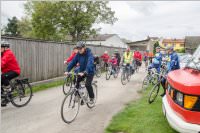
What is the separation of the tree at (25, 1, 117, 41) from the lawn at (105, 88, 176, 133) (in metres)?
41.3

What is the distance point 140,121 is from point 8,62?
395cm

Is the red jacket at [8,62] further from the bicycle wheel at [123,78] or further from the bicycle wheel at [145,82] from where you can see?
the bicycle wheel at [123,78]

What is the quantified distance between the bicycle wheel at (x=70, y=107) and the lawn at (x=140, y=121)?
39.0 inches

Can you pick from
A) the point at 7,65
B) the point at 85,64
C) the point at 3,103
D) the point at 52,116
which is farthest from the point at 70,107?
the point at 7,65

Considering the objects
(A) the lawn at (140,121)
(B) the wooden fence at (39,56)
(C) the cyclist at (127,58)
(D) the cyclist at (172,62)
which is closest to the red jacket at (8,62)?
(B) the wooden fence at (39,56)

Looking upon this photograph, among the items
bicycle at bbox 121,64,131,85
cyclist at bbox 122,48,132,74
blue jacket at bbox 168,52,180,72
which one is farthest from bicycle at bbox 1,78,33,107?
cyclist at bbox 122,48,132,74

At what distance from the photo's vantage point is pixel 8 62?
310 inches

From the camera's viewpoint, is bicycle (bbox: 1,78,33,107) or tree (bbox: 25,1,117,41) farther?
tree (bbox: 25,1,117,41)

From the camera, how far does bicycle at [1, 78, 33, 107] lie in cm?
795

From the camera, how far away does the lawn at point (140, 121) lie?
590 centimetres

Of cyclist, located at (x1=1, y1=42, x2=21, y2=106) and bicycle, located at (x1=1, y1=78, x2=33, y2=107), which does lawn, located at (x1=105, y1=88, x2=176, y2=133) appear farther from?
cyclist, located at (x1=1, y1=42, x2=21, y2=106)

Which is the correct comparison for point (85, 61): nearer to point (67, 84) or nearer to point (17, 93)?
point (17, 93)

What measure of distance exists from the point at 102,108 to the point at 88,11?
139 ft

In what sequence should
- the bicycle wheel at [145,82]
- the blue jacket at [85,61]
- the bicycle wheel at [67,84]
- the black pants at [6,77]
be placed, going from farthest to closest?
the bicycle wheel at [145,82], the bicycle wheel at [67,84], the black pants at [6,77], the blue jacket at [85,61]
